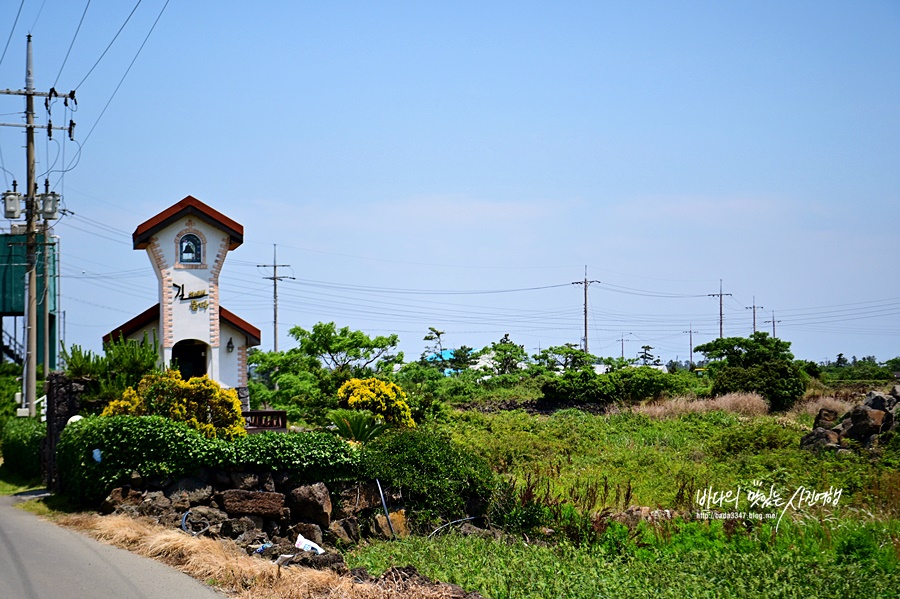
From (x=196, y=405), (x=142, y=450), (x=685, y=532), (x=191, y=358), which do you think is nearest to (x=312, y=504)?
(x=142, y=450)

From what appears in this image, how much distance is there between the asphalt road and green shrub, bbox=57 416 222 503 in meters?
1.37

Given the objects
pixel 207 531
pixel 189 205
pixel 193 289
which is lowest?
pixel 207 531

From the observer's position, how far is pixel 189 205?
2378 centimetres

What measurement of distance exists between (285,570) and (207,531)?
3021 mm

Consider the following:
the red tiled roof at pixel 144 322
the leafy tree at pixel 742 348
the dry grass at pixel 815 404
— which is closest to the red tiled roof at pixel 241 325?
the red tiled roof at pixel 144 322

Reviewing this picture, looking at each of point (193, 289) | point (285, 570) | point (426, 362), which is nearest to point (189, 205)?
point (193, 289)

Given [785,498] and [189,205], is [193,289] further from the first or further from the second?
[785,498]

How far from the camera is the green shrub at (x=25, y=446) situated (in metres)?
21.1

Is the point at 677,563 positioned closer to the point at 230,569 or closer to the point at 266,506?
the point at 230,569

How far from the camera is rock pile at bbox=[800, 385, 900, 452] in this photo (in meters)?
18.3

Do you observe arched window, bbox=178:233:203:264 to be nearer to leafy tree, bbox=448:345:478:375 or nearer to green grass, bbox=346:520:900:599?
green grass, bbox=346:520:900:599

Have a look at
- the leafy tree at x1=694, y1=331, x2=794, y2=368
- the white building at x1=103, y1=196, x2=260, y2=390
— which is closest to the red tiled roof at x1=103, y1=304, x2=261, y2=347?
the white building at x1=103, y1=196, x2=260, y2=390

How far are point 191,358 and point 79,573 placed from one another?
15388 mm

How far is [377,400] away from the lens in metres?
19.4
